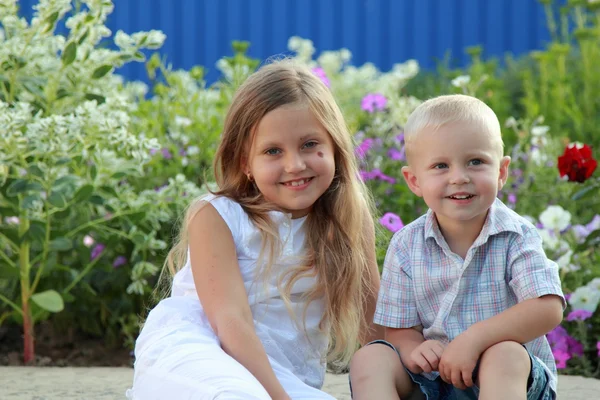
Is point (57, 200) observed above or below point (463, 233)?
above

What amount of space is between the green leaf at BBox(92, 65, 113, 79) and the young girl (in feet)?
3.57

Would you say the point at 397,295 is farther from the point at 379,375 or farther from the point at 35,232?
the point at 35,232

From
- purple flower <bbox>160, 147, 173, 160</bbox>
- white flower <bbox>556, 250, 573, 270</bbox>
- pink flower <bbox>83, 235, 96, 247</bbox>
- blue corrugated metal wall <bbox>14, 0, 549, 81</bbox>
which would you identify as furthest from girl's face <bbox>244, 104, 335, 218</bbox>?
blue corrugated metal wall <bbox>14, 0, 549, 81</bbox>

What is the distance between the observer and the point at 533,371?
6.73ft

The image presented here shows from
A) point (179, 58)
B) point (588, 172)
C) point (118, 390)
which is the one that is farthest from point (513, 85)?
point (118, 390)

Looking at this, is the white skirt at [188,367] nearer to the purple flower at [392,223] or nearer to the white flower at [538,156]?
the purple flower at [392,223]

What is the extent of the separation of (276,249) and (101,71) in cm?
136

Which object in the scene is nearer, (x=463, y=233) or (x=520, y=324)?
(x=520, y=324)

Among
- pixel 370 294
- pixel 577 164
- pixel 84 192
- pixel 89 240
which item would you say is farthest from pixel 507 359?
pixel 89 240

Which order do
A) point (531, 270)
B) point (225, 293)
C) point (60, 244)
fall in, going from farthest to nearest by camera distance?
point (60, 244) → point (225, 293) → point (531, 270)

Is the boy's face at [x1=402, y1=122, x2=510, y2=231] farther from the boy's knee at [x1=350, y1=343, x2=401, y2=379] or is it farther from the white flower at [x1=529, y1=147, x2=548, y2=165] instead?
the white flower at [x1=529, y1=147, x2=548, y2=165]

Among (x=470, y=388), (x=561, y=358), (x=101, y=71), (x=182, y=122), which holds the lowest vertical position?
(x=561, y=358)

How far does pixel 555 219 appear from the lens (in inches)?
145

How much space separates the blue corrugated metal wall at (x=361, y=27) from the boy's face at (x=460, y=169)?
241 inches
